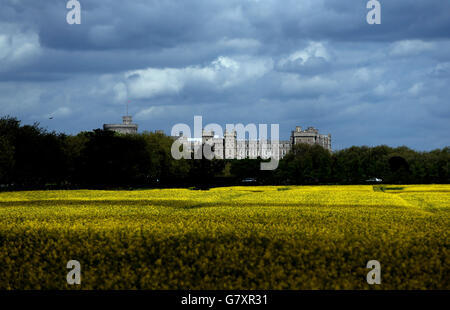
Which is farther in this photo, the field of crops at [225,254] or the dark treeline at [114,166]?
the dark treeline at [114,166]

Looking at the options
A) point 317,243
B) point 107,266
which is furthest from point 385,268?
point 107,266

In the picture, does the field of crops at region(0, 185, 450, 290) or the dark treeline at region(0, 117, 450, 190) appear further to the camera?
the dark treeline at region(0, 117, 450, 190)

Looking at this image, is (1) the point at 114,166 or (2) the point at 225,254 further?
(1) the point at 114,166

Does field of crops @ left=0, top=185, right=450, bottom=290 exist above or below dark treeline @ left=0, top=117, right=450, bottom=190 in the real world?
below

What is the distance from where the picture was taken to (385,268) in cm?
1181

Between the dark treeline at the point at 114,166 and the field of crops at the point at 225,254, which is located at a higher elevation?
the dark treeline at the point at 114,166

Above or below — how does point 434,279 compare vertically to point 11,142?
below

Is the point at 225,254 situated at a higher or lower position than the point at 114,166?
lower
